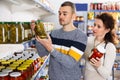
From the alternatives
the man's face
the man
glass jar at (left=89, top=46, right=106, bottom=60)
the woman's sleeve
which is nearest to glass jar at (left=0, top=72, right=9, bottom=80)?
the man

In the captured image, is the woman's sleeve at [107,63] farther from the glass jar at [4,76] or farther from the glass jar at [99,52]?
the glass jar at [4,76]

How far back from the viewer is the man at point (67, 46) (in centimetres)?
181

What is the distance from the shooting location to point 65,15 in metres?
1.86

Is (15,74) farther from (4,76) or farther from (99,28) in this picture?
(99,28)

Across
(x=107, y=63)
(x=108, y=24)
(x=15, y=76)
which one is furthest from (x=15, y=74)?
(x=108, y=24)

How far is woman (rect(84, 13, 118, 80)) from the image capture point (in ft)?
6.66

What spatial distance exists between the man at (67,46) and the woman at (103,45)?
217mm

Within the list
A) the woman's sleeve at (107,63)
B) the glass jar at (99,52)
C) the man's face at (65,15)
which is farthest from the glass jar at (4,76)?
the woman's sleeve at (107,63)

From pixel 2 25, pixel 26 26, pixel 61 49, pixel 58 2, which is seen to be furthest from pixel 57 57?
pixel 58 2

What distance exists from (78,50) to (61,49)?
0.17 m

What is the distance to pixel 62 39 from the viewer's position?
6.31 feet

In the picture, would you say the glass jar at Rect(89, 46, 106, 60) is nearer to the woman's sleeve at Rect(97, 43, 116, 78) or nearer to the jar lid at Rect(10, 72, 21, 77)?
the woman's sleeve at Rect(97, 43, 116, 78)

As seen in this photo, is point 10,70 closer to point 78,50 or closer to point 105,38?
point 78,50

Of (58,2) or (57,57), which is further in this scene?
(58,2)
